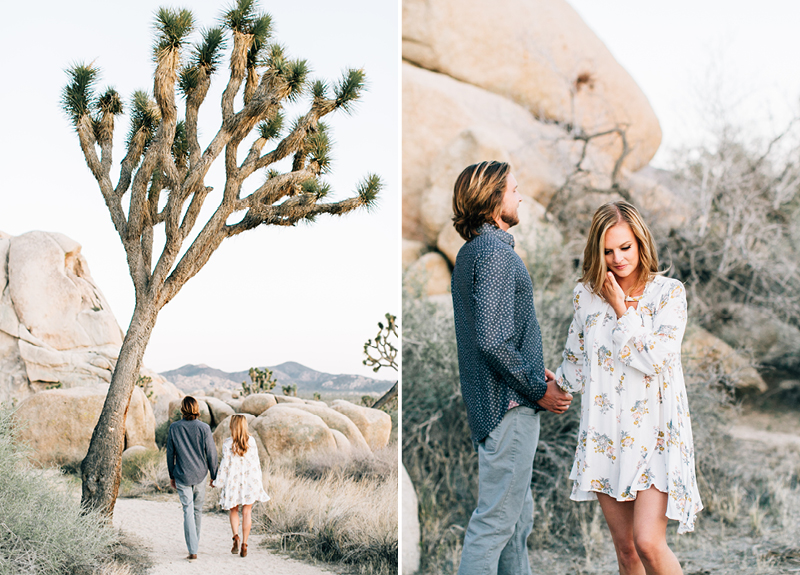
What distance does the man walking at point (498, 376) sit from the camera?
7.47ft

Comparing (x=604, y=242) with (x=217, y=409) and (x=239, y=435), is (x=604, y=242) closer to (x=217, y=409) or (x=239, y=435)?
(x=239, y=435)

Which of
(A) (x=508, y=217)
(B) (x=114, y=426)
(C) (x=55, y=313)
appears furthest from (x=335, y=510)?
(A) (x=508, y=217)

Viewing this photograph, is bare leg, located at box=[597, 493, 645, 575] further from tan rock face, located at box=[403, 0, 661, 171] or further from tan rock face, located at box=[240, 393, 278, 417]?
tan rock face, located at box=[403, 0, 661, 171]

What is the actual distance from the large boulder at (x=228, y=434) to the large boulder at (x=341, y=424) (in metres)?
0.42

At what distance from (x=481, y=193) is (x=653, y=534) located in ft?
4.71

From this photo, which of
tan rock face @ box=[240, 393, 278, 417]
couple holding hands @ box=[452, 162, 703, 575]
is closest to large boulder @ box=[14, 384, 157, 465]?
tan rock face @ box=[240, 393, 278, 417]

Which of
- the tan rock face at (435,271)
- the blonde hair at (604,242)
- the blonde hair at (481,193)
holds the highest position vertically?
the tan rock face at (435,271)

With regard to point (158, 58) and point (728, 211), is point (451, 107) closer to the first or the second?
point (728, 211)

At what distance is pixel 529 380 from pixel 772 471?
4.38m

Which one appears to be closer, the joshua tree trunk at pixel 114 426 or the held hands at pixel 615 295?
the held hands at pixel 615 295

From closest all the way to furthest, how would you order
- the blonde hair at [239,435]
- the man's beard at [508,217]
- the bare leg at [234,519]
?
the man's beard at [508,217] → the bare leg at [234,519] → the blonde hair at [239,435]

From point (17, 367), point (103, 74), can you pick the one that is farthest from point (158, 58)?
point (17, 367)

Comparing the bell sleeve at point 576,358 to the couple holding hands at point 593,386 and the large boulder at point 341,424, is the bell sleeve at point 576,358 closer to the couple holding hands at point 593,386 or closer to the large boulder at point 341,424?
the couple holding hands at point 593,386

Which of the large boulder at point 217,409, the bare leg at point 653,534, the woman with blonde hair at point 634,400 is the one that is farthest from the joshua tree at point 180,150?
the bare leg at point 653,534
